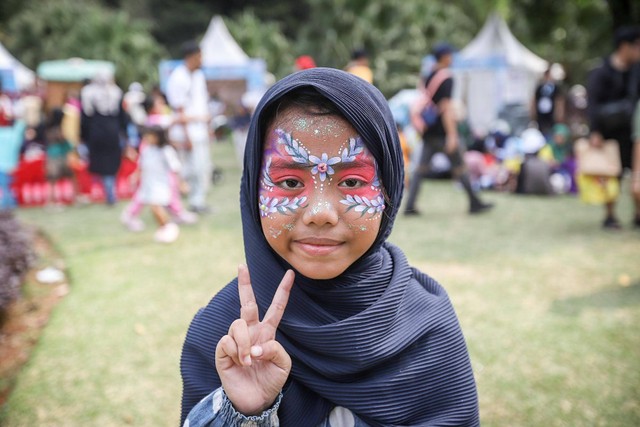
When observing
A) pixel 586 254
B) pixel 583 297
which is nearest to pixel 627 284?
pixel 583 297

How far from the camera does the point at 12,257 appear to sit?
16.1ft

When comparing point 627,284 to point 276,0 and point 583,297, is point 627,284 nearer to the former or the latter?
point 583,297

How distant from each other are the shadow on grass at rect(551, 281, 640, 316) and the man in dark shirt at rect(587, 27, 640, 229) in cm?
217

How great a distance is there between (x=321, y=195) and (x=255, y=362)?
0.49 meters

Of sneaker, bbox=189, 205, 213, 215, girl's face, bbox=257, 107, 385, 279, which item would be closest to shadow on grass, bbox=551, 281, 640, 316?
girl's face, bbox=257, 107, 385, 279

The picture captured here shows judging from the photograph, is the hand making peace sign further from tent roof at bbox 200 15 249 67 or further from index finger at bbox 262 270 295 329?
tent roof at bbox 200 15 249 67

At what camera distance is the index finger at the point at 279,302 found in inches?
61.6

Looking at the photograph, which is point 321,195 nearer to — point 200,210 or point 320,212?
point 320,212

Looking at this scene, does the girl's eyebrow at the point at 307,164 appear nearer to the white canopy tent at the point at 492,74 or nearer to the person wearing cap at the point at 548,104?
the person wearing cap at the point at 548,104

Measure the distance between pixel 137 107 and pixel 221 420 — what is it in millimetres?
14196

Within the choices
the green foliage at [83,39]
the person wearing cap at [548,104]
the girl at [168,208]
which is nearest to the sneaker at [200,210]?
the girl at [168,208]

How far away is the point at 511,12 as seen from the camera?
72.5ft

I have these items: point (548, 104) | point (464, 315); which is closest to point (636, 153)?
point (464, 315)

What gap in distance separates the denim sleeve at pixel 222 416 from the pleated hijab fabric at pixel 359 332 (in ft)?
0.40
